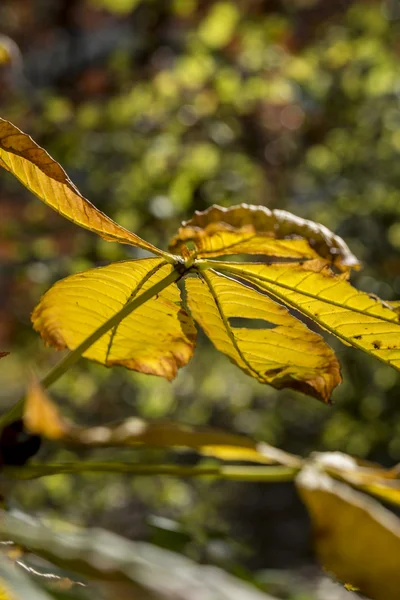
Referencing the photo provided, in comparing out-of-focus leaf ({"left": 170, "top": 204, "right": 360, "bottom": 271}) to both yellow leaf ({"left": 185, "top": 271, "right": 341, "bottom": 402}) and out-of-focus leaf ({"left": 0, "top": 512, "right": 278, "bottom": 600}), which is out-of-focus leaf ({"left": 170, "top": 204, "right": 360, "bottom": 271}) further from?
out-of-focus leaf ({"left": 0, "top": 512, "right": 278, "bottom": 600})

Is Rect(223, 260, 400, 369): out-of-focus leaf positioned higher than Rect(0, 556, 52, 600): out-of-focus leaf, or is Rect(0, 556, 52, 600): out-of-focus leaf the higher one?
Rect(223, 260, 400, 369): out-of-focus leaf

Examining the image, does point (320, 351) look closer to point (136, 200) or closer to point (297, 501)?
point (136, 200)

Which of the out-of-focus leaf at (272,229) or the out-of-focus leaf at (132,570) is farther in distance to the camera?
the out-of-focus leaf at (272,229)

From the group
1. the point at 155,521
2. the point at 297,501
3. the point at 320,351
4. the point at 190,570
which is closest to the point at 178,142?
the point at 155,521

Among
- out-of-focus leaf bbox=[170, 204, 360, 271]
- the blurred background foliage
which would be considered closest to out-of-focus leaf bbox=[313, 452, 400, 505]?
out-of-focus leaf bbox=[170, 204, 360, 271]

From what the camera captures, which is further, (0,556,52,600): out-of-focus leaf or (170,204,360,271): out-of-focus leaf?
(170,204,360,271): out-of-focus leaf

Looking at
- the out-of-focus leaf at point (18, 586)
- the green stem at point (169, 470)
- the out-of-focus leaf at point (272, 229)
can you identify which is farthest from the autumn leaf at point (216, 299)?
the out-of-focus leaf at point (18, 586)

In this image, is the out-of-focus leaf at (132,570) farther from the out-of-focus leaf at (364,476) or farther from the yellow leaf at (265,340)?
the yellow leaf at (265,340)
